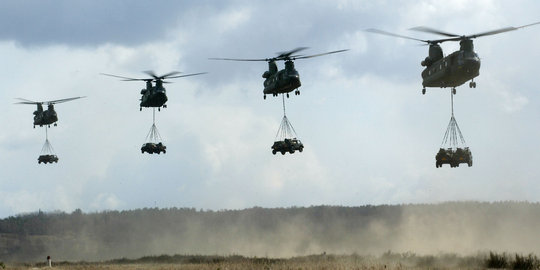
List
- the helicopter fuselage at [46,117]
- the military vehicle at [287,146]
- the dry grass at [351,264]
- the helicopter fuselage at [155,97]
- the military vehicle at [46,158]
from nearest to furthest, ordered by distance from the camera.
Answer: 1. the dry grass at [351,264]
2. the military vehicle at [287,146]
3. the helicopter fuselage at [155,97]
4. the helicopter fuselage at [46,117]
5. the military vehicle at [46,158]

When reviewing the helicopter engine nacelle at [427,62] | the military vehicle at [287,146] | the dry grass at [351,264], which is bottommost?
the dry grass at [351,264]

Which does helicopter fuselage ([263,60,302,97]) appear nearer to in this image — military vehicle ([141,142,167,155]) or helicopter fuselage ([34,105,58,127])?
military vehicle ([141,142,167,155])

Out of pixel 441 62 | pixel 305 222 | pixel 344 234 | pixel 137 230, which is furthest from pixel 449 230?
pixel 137 230

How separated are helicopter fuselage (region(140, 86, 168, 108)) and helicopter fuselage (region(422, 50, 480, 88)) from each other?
22.8m

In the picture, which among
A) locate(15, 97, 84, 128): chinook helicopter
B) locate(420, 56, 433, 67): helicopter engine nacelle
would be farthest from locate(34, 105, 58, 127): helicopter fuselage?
locate(420, 56, 433, 67): helicopter engine nacelle

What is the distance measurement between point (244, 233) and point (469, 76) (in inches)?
3334

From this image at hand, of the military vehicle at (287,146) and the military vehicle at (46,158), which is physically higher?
the military vehicle at (46,158)

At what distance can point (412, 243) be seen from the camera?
90.2 m

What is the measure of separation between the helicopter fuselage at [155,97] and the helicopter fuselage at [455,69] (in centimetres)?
2277

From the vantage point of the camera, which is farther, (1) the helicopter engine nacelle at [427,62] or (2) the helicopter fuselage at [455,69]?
(1) the helicopter engine nacelle at [427,62]

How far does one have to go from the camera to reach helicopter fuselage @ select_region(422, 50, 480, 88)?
147ft

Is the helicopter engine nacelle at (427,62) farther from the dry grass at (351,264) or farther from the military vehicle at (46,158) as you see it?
the military vehicle at (46,158)

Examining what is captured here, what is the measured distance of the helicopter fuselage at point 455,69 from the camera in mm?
44938

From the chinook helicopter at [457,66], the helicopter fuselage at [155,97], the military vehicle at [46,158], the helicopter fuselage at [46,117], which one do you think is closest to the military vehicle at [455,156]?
the chinook helicopter at [457,66]
